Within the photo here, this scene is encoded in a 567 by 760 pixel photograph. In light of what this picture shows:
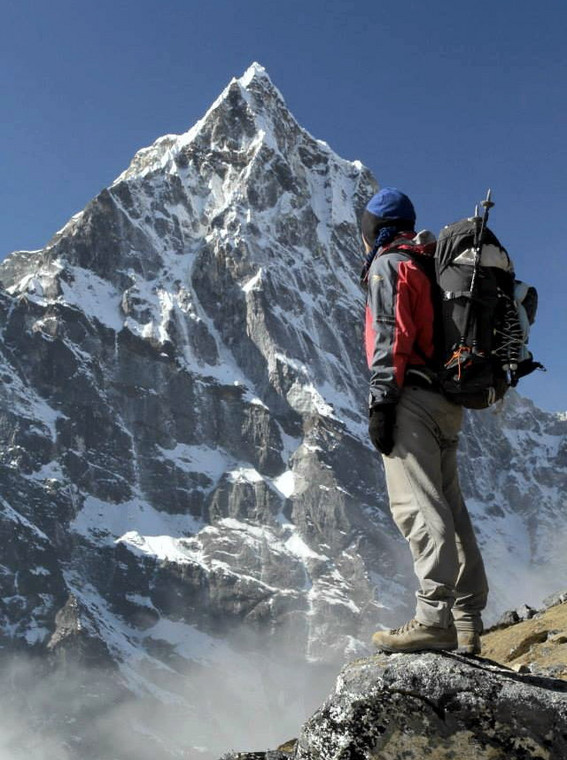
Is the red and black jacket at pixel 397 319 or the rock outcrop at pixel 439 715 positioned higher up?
the red and black jacket at pixel 397 319

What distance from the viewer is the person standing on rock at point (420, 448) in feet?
20.9

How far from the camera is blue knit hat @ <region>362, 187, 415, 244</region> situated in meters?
7.50

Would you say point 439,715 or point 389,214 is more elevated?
point 389,214

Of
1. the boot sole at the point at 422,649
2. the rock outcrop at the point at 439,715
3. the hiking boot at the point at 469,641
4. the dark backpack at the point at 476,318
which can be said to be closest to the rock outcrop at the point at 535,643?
the hiking boot at the point at 469,641

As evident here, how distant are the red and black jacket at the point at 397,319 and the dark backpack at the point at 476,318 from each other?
0.13 m

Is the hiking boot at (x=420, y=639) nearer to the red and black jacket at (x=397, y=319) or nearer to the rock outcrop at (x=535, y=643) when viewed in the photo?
the red and black jacket at (x=397, y=319)

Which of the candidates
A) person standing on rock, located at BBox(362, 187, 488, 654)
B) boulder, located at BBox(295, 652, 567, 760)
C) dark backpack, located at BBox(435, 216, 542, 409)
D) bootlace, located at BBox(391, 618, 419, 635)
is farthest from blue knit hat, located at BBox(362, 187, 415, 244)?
boulder, located at BBox(295, 652, 567, 760)

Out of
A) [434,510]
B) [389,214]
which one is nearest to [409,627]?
[434,510]

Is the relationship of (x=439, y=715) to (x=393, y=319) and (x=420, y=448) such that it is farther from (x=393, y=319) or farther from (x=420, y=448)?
(x=393, y=319)

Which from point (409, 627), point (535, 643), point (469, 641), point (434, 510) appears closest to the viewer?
point (409, 627)

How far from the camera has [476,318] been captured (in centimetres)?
670

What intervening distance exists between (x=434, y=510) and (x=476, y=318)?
4.67 ft

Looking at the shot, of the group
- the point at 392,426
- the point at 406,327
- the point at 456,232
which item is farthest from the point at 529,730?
the point at 456,232

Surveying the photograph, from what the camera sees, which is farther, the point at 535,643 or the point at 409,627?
the point at 535,643
